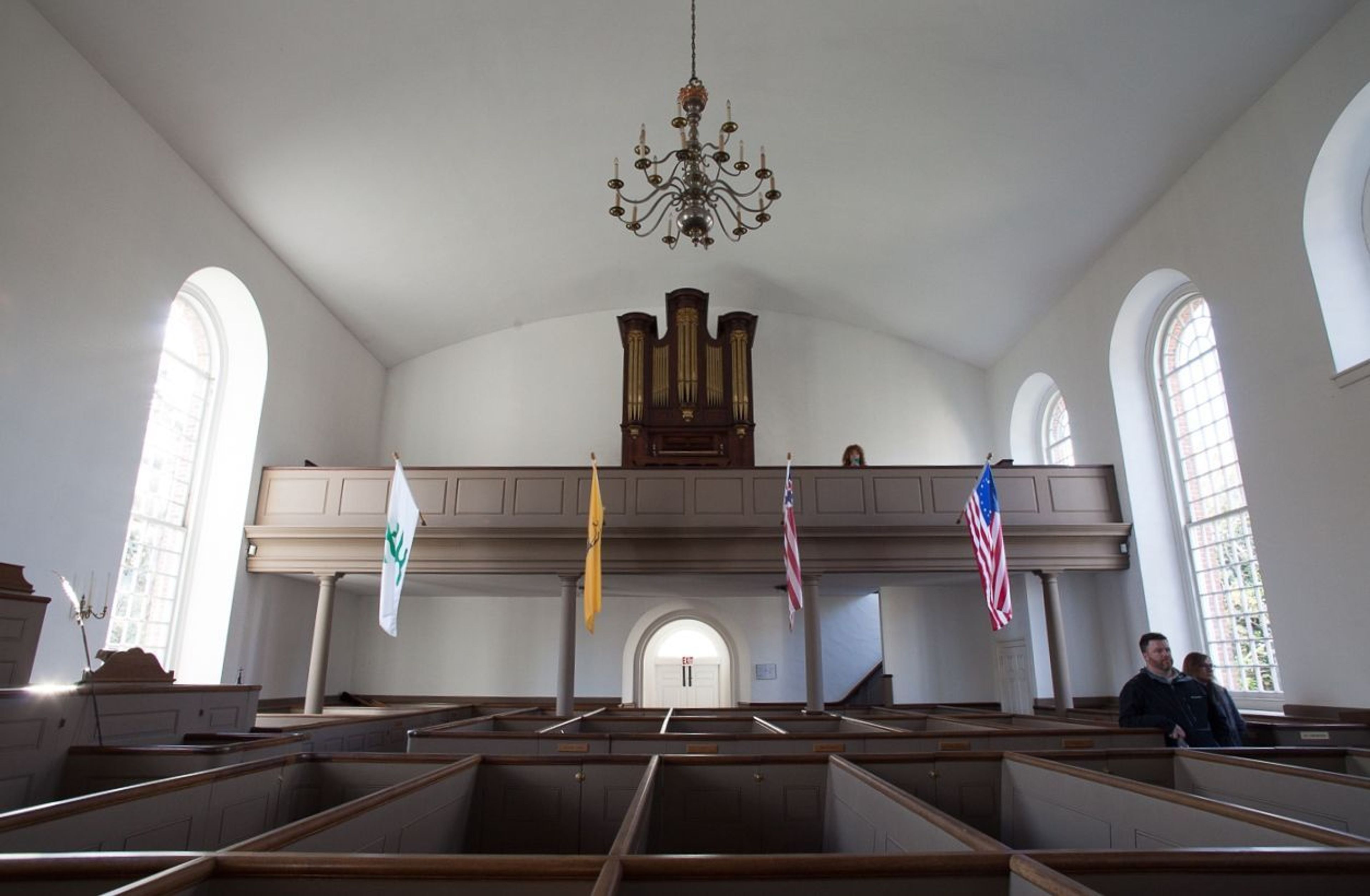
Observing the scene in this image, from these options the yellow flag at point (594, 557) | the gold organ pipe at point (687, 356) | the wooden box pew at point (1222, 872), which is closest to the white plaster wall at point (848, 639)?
the gold organ pipe at point (687, 356)

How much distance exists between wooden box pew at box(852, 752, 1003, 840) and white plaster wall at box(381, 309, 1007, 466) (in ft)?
29.7

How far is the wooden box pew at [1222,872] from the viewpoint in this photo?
1.79 meters

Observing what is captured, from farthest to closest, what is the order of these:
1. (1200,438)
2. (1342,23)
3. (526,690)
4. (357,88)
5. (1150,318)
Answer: (526,690) < (1150,318) < (1200,438) < (357,88) < (1342,23)

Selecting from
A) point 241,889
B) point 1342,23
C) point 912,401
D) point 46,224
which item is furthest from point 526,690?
point 1342,23

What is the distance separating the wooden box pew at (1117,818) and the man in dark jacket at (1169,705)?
1808mm

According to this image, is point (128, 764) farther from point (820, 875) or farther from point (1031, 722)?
point (1031, 722)

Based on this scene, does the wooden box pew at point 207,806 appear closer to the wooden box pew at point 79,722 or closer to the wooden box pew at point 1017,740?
the wooden box pew at point 79,722

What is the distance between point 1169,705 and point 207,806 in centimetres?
519

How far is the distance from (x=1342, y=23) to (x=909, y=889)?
786cm

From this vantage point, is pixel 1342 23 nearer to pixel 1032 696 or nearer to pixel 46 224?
pixel 1032 696

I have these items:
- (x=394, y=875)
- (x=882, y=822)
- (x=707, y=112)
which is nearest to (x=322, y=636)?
(x=707, y=112)

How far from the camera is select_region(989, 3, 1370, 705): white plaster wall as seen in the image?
21.1 ft

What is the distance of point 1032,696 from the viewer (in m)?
10.1

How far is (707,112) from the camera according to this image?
28.4ft
